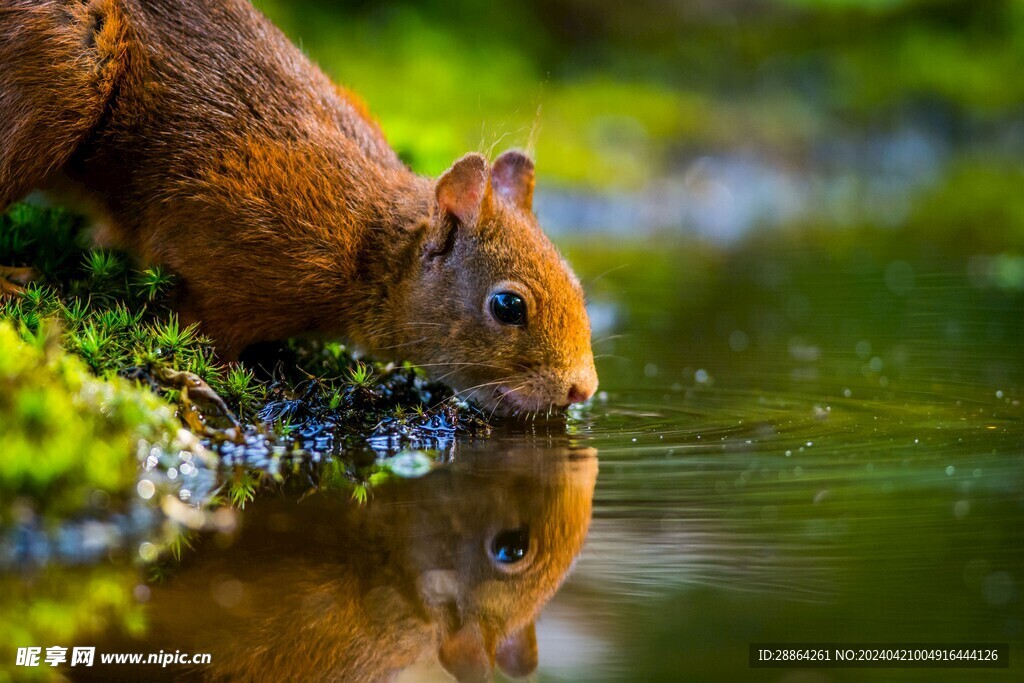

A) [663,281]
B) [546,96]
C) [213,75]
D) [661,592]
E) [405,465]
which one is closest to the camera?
[661,592]

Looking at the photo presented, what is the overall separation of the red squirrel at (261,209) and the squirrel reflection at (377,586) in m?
1.51

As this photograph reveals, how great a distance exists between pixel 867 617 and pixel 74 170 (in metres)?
4.48

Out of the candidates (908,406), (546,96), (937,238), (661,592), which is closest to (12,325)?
(661,592)

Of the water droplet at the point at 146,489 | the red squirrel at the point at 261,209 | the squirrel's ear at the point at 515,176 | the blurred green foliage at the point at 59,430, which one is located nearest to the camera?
the blurred green foliage at the point at 59,430

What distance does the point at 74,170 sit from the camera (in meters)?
5.91

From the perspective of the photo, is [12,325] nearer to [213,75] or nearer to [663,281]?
[213,75]

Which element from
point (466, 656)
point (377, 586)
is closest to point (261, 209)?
point (377, 586)

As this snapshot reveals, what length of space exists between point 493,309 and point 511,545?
211 cm

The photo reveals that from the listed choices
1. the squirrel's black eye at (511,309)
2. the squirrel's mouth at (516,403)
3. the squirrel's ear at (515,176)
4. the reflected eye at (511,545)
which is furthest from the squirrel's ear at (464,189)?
the reflected eye at (511,545)

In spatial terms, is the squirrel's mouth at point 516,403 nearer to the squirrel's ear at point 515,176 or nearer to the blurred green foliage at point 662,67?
the squirrel's ear at point 515,176

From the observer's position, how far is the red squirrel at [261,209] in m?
5.61

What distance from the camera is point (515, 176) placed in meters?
6.64

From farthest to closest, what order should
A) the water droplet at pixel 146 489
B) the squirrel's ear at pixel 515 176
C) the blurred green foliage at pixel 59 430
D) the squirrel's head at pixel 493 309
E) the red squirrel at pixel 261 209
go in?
the squirrel's ear at pixel 515 176 → the squirrel's head at pixel 493 309 → the red squirrel at pixel 261 209 → the water droplet at pixel 146 489 → the blurred green foliage at pixel 59 430

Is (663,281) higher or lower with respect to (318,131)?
higher
